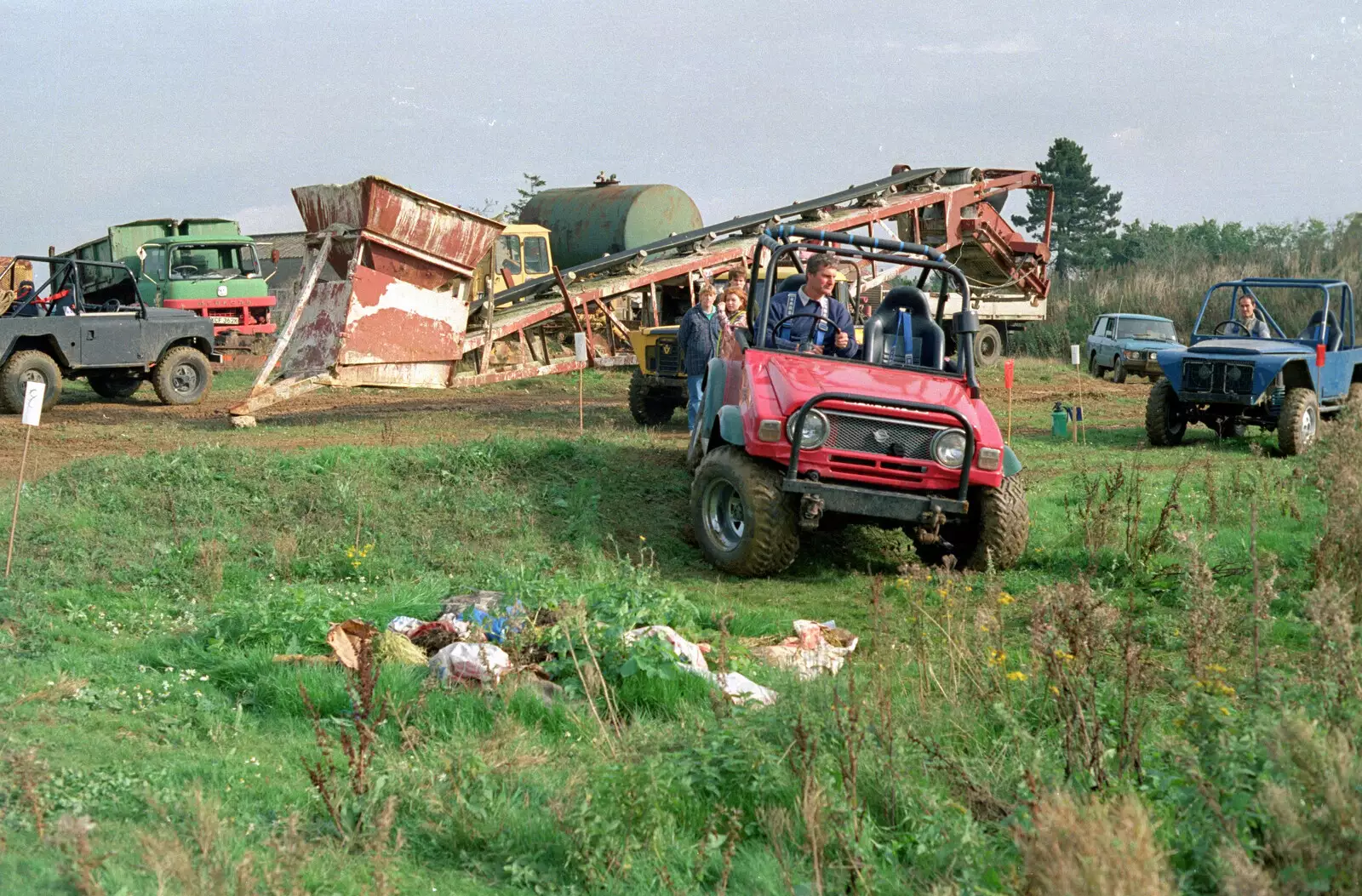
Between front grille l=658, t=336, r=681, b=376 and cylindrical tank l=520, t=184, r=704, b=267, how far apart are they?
33.9ft

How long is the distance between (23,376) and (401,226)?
16.7ft

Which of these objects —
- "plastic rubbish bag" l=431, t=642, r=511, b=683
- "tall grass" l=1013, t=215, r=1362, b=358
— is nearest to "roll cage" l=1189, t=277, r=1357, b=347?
"plastic rubbish bag" l=431, t=642, r=511, b=683

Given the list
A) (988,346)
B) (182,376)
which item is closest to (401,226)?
(182,376)

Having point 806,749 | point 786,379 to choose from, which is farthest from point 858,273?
point 806,749

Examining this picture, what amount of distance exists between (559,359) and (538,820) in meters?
15.2

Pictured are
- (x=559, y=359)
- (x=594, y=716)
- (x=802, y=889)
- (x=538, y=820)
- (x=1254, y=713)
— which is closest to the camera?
(x=802, y=889)

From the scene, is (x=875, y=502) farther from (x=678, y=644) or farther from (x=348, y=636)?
(x=348, y=636)

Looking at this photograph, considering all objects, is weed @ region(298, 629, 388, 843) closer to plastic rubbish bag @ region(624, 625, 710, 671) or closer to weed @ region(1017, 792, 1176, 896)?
plastic rubbish bag @ region(624, 625, 710, 671)

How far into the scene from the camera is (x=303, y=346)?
1505 cm

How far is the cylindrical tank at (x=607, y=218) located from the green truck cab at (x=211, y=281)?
5.36m

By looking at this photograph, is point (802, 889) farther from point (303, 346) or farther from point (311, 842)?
point (303, 346)

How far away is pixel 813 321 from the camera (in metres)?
9.34

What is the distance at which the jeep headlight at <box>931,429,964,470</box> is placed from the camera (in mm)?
8477

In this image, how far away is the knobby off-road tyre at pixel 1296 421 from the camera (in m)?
13.6
